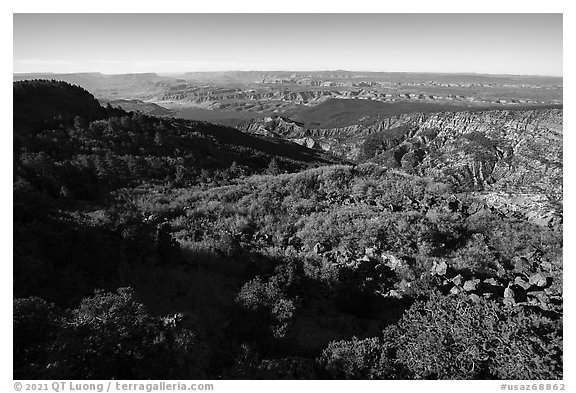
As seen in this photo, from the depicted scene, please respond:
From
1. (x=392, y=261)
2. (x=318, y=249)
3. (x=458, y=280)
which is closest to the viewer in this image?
(x=458, y=280)

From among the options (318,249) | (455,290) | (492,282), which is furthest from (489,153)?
(455,290)

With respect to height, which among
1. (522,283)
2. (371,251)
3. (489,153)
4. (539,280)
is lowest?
(522,283)

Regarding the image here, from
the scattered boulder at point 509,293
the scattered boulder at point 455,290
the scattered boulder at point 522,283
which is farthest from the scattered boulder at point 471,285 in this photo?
the scattered boulder at point 522,283

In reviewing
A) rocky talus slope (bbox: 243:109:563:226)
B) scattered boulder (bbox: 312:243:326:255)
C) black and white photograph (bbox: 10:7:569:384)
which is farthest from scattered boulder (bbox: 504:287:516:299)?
rocky talus slope (bbox: 243:109:563:226)

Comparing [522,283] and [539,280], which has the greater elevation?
[539,280]

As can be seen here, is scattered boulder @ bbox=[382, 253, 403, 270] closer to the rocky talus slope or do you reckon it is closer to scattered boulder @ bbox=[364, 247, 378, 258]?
scattered boulder @ bbox=[364, 247, 378, 258]

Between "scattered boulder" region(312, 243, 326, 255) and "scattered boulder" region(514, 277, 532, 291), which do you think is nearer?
"scattered boulder" region(514, 277, 532, 291)

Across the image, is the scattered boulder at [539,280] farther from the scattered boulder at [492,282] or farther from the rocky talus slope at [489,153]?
the rocky talus slope at [489,153]

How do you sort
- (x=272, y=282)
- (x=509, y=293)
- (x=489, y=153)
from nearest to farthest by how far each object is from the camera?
(x=509, y=293)
(x=272, y=282)
(x=489, y=153)

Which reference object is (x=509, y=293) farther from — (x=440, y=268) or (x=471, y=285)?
(x=440, y=268)
